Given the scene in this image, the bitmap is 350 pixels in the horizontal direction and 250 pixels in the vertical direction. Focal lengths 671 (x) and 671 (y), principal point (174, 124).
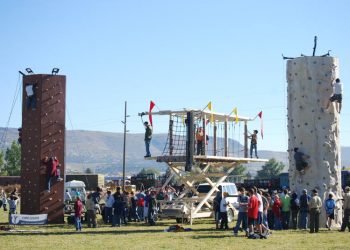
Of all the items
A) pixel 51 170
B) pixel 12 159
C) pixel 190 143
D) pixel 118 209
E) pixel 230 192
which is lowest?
pixel 118 209

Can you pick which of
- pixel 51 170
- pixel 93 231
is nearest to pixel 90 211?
pixel 93 231

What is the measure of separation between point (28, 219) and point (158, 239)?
867 centimetres

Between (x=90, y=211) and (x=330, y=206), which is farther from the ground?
(x=330, y=206)

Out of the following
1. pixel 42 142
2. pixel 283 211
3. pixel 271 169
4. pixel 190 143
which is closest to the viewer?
pixel 283 211

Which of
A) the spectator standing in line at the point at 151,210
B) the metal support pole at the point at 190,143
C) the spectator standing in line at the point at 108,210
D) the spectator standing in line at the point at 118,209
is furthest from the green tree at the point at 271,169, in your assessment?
the metal support pole at the point at 190,143

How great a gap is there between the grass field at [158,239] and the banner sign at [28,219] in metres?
1.49

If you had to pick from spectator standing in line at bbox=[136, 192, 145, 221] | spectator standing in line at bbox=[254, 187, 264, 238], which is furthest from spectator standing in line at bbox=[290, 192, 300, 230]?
spectator standing in line at bbox=[136, 192, 145, 221]

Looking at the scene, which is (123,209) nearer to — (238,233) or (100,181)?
(238,233)

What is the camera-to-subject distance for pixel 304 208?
25625 millimetres

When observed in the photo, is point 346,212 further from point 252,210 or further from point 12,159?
point 12,159

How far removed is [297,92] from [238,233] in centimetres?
650

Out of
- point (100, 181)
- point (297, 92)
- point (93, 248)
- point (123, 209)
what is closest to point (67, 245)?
point (93, 248)

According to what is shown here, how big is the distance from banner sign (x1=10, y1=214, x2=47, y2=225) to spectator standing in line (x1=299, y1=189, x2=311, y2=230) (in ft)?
36.6

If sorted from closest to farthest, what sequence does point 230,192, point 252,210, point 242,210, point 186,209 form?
point 252,210
point 242,210
point 186,209
point 230,192
